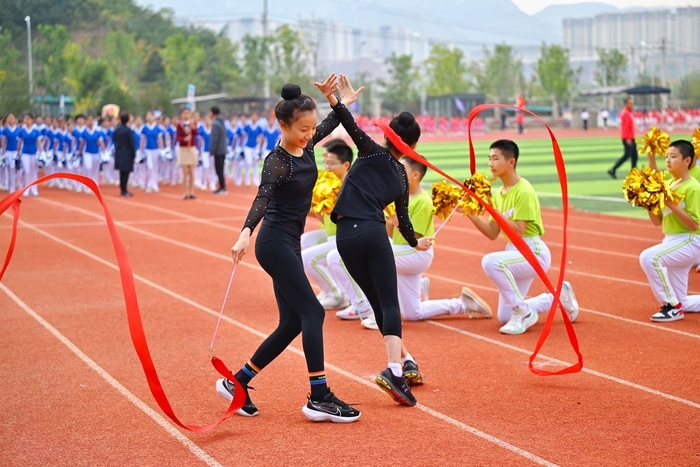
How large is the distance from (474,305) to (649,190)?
1.94 m

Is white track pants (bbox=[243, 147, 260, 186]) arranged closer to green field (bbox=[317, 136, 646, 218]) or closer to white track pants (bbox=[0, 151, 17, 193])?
green field (bbox=[317, 136, 646, 218])

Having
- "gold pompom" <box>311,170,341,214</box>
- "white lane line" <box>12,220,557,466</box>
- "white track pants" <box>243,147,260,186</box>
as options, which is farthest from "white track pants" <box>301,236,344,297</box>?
"white track pants" <box>243,147,260,186</box>

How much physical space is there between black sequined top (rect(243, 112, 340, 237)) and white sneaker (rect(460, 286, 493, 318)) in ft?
11.4

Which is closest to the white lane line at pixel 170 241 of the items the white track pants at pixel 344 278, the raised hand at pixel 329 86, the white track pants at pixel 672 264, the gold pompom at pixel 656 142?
the white track pants at pixel 344 278

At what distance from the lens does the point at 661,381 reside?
669 centimetres

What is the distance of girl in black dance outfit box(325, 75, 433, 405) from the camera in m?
6.09

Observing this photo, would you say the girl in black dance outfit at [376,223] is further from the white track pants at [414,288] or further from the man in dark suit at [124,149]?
the man in dark suit at [124,149]

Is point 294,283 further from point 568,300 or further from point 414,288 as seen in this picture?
point 568,300

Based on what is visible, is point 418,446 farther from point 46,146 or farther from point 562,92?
point 562,92

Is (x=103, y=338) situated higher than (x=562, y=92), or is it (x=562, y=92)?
(x=562, y=92)

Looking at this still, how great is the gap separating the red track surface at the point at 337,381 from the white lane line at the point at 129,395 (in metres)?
0.02

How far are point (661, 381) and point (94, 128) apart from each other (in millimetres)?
20893

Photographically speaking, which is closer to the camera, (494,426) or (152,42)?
(494,426)

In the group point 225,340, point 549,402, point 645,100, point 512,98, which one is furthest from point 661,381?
point 512,98
